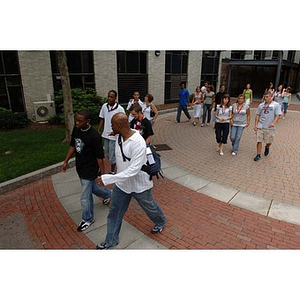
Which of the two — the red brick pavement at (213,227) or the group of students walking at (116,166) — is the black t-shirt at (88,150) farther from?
the red brick pavement at (213,227)

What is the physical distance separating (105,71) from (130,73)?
1.92 metres

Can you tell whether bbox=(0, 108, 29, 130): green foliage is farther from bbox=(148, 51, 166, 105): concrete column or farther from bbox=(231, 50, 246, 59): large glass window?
bbox=(231, 50, 246, 59): large glass window

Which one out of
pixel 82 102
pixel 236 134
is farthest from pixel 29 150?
pixel 236 134

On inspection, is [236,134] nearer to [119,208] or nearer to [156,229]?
[156,229]

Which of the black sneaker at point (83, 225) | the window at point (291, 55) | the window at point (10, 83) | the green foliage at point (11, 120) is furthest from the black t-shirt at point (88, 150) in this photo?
the window at point (291, 55)

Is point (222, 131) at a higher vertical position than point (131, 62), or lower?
lower

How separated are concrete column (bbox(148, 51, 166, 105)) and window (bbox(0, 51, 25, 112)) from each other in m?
7.61

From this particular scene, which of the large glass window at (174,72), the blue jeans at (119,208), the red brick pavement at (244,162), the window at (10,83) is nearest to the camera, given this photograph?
the blue jeans at (119,208)

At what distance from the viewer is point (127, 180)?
2879 millimetres

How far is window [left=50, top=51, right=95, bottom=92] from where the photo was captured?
11.4 m

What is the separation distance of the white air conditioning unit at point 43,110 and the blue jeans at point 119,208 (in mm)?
9150

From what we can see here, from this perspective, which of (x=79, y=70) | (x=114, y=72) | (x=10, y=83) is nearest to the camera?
(x=10, y=83)

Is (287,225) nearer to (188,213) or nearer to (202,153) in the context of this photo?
(188,213)

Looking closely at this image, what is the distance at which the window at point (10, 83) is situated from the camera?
10211 millimetres
